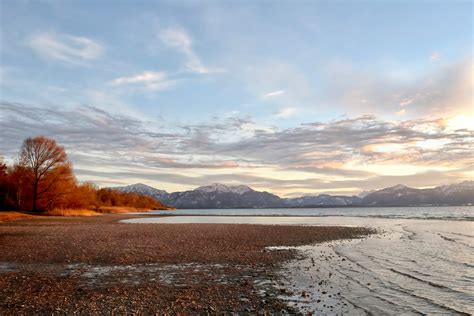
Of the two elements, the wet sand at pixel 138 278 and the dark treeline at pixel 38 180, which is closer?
the wet sand at pixel 138 278

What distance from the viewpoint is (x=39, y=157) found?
78.4 meters

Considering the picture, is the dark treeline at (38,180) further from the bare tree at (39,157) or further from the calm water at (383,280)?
the calm water at (383,280)

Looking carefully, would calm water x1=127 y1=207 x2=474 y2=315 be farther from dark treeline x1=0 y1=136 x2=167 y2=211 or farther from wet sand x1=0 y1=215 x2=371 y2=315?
dark treeline x1=0 y1=136 x2=167 y2=211

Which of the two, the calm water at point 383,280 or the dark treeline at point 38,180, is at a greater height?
the dark treeline at point 38,180

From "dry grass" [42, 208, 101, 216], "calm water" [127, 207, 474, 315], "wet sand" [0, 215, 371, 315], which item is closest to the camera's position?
"wet sand" [0, 215, 371, 315]

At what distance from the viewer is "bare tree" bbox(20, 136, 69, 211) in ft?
256

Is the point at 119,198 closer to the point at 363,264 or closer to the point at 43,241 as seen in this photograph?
the point at 43,241

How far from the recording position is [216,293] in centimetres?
1401

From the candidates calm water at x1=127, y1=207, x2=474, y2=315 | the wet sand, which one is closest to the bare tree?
the wet sand

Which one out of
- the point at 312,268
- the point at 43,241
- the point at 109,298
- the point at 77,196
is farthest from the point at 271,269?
the point at 77,196

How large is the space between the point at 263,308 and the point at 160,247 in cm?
1729

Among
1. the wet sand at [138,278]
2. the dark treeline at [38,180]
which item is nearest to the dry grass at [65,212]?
the dark treeline at [38,180]

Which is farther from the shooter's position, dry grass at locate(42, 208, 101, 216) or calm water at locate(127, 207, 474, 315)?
dry grass at locate(42, 208, 101, 216)

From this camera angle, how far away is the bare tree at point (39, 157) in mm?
77938
